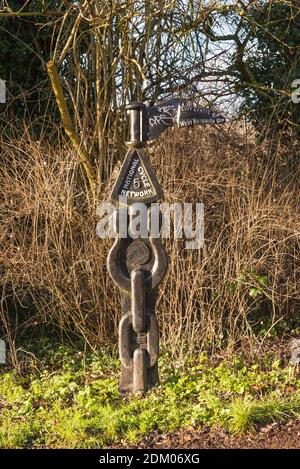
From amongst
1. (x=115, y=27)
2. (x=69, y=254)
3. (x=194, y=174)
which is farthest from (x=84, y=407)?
(x=115, y=27)

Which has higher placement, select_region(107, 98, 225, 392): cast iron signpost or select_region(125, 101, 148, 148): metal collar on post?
select_region(125, 101, 148, 148): metal collar on post

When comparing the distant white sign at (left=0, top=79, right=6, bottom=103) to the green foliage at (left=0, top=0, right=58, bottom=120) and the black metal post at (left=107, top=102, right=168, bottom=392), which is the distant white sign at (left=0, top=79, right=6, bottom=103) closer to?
the green foliage at (left=0, top=0, right=58, bottom=120)

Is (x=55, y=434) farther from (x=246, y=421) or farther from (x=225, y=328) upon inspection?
(x=225, y=328)

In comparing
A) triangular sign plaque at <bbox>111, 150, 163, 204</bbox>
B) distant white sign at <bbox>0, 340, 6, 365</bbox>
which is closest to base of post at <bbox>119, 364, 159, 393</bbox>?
triangular sign plaque at <bbox>111, 150, 163, 204</bbox>

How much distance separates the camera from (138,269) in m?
5.55

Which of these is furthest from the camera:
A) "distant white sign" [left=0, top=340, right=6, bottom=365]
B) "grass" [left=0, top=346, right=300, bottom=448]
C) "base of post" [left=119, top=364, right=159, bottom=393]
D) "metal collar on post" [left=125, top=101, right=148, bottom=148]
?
"distant white sign" [left=0, top=340, right=6, bottom=365]

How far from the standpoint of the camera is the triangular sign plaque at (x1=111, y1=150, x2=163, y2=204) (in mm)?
5484

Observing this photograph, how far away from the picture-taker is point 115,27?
24.8 feet

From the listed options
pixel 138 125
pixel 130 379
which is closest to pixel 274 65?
pixel 138 125

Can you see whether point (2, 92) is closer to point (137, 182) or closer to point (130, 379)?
point (137, 182)

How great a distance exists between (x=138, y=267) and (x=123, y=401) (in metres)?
1.04

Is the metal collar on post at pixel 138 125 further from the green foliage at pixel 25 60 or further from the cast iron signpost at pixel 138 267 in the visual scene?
the green foliage at pixel 25 60

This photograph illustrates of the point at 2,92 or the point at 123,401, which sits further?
the point at 2,92

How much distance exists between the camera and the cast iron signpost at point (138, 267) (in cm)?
549
